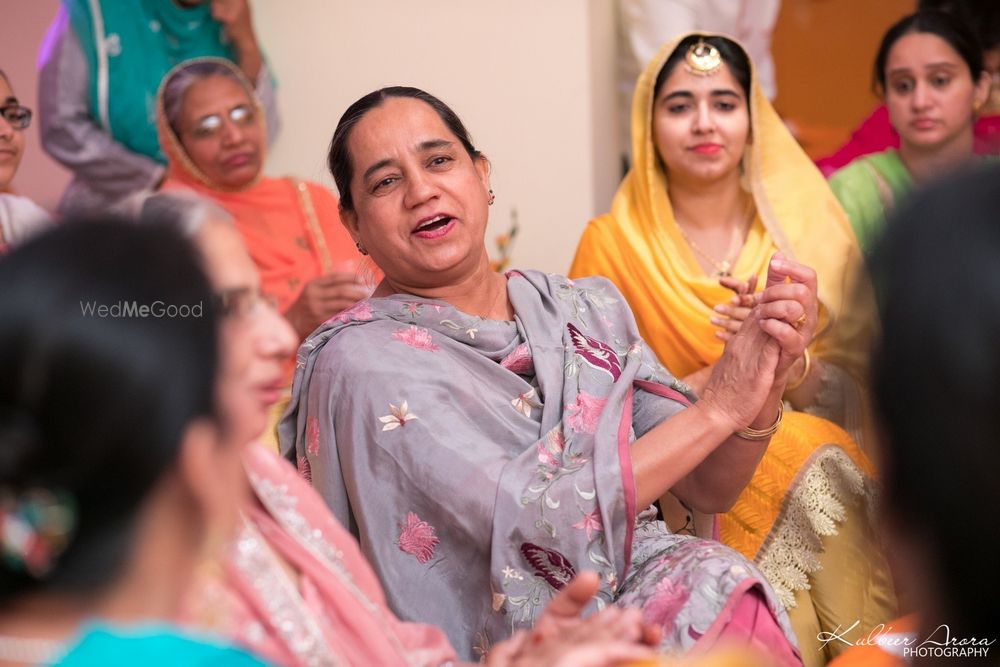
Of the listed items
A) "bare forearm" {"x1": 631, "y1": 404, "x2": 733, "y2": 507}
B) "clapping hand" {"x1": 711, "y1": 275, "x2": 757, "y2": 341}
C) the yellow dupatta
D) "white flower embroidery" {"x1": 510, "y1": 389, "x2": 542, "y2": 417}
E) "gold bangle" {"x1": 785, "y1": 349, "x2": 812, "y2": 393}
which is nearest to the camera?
"bare forearm" {"x1": 631, "y1": 404, "x2": 733, "y2": 507}

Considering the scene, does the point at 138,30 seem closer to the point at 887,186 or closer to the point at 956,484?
the point at 887,186

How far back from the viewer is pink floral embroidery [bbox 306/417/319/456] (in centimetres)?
205

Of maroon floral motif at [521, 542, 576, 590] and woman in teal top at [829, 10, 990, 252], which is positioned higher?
woman in teal top at [829, 10, 990, 252]

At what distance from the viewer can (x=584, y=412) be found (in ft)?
6.59

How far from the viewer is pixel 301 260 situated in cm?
342

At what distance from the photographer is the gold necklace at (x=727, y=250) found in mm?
3018

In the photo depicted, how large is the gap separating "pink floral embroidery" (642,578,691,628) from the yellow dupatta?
3.66 ft

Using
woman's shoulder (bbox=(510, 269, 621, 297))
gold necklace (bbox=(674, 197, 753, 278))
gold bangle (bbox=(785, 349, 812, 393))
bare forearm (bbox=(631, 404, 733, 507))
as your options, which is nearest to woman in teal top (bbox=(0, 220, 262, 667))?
bare forearm (bbox=(631, 404, 733, 507))

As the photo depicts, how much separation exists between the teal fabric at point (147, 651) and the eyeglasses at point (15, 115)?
8.48ft

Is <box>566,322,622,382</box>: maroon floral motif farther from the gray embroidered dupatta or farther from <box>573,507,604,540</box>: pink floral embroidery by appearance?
<box>573,507,604,540</box>: pink floral embroidery

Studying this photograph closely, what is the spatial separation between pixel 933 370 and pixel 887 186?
2.74m

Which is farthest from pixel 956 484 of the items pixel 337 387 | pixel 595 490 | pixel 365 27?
pixel 365 27

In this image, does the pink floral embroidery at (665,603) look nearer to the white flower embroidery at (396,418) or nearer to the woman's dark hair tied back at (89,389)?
the white flower embroidery at (396,418)

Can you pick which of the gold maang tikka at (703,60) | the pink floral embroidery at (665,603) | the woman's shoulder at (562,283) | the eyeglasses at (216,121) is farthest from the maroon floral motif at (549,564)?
the eyeglasses at (216,121)
